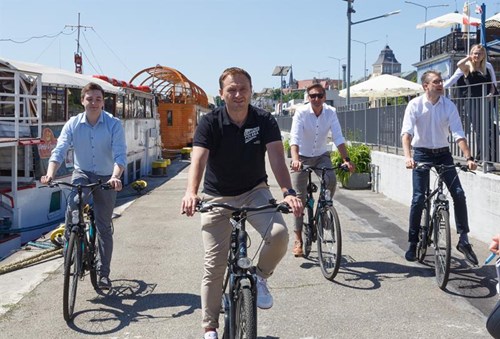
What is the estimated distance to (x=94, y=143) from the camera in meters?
5.47

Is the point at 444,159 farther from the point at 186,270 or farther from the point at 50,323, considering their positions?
the point at 50,323

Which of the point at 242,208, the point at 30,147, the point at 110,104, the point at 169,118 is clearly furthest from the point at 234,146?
the point at 169,118

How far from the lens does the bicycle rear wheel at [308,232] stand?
6.46 meters

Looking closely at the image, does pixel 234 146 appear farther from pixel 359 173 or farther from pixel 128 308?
pixel 359 173

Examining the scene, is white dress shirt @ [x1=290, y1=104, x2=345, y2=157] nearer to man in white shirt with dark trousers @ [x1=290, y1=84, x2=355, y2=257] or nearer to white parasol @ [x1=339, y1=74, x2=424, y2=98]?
Result: man in white shirt with dark trousers @ [x1=290, y1=84, x2=355, y2=257]

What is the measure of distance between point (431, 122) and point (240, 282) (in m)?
3.47

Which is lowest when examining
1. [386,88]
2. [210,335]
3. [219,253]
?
[210,335]

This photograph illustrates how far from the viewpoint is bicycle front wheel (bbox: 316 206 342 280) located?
18.8ft

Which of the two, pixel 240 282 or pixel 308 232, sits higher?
pixel 240 282

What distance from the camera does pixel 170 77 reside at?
30.5 metres

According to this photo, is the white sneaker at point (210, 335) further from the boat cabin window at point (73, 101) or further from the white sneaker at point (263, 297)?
the boat cabin window at point (73, 101)

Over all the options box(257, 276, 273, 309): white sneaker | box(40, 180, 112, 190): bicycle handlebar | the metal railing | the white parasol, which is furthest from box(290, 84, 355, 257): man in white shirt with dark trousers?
the white parasol

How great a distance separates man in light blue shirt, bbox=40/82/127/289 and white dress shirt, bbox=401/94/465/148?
9.70 ft

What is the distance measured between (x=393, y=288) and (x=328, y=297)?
0.68 meters
